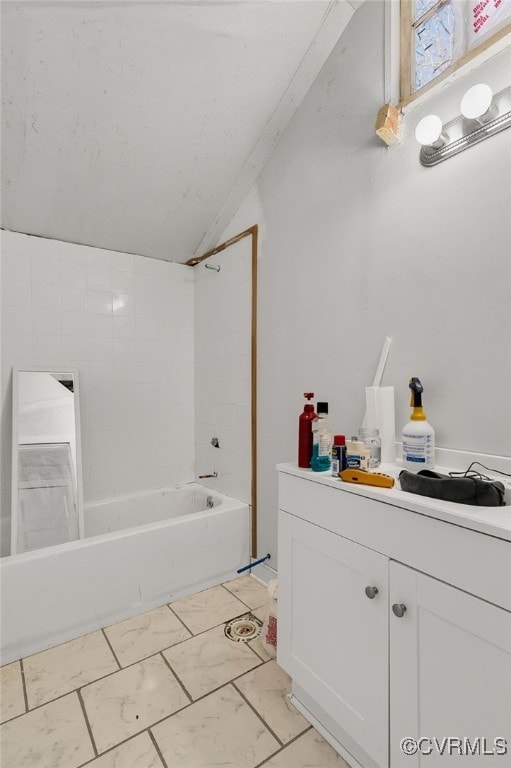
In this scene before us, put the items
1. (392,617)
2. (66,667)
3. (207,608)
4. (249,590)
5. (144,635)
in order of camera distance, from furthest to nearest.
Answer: (249,590)
(207,608)
(144,635)
(66,667)
(392,617)

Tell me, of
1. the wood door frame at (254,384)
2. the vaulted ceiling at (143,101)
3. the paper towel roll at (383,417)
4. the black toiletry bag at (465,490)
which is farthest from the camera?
the wood door frame at (254,384)

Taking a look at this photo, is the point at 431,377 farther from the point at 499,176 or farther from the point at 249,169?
the point at 249,169

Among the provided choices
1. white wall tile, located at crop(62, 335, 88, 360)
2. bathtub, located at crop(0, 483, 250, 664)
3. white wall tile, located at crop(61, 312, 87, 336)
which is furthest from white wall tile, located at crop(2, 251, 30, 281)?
bathtub, located at crop(0, 483, 250, 664)

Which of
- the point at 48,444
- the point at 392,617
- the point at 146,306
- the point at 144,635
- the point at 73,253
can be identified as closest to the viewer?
the point at 392,617

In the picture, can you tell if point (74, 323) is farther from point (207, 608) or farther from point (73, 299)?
point (207, 608)

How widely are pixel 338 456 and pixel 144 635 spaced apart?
50.8 inches

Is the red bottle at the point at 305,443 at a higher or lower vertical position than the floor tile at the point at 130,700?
higher

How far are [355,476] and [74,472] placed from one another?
175 cm

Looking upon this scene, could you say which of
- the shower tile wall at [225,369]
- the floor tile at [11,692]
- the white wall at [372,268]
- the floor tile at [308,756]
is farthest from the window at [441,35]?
the floor tile at [11,692]

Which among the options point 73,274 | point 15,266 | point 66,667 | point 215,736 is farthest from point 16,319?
point 215,736

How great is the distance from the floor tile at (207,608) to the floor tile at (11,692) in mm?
667

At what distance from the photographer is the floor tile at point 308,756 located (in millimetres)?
1110

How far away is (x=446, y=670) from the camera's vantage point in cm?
83

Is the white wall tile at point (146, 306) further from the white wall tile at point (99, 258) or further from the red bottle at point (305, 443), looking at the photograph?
the red bottle at point (305, 443)
